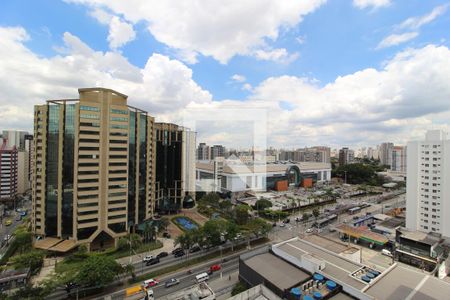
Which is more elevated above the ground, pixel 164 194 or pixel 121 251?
pixel 164 194

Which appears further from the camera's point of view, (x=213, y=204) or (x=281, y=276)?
(x=213, y=204)

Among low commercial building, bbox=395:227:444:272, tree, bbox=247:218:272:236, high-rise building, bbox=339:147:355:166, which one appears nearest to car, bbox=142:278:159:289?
tree, bbox=247:218:272:236

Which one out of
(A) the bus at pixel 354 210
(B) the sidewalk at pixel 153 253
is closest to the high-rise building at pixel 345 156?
(A) the bus at pixel 354 210

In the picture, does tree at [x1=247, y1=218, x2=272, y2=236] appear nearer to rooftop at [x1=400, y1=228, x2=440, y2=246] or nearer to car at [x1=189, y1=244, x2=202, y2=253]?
car at [x1=189, y1=244, x2=202, y2=253]

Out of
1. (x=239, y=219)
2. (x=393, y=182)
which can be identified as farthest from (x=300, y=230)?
(x=393, y=182)

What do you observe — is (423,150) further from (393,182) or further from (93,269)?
(393,182)

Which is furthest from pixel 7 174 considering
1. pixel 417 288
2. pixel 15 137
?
pixel 417 288

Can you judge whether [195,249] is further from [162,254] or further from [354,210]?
[354,210]
